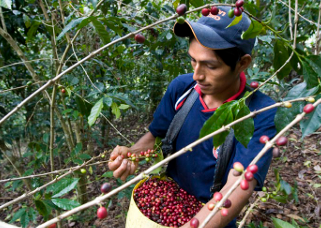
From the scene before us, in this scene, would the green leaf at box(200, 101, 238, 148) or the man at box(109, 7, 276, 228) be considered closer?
the green leaf at box(200, 101, 238, 148)

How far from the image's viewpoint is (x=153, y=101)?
4754 mm

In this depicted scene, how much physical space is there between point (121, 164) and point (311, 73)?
1020 mm

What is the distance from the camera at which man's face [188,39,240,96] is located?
115cm

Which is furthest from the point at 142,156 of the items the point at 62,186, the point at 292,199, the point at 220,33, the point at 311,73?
the point at 292,199

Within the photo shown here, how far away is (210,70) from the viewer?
117cm

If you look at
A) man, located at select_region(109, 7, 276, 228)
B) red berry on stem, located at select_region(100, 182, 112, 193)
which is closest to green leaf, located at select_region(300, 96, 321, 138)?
man, located at select_region(109, 7, 276, 228)

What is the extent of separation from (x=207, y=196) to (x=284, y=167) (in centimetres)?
229

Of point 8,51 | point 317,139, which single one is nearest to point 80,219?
point 8,51

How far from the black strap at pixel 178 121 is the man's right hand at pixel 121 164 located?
10.5 inches

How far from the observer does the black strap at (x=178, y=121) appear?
1.49 m

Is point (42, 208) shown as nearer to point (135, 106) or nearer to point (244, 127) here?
point (135, 106)

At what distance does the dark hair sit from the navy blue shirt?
0.23m

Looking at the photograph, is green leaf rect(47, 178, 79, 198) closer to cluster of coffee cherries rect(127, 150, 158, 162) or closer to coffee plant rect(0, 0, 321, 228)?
coffee plant rect(0, 0, 321, 228)

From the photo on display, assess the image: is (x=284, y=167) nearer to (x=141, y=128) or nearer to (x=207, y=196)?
(x=207, y=196)
